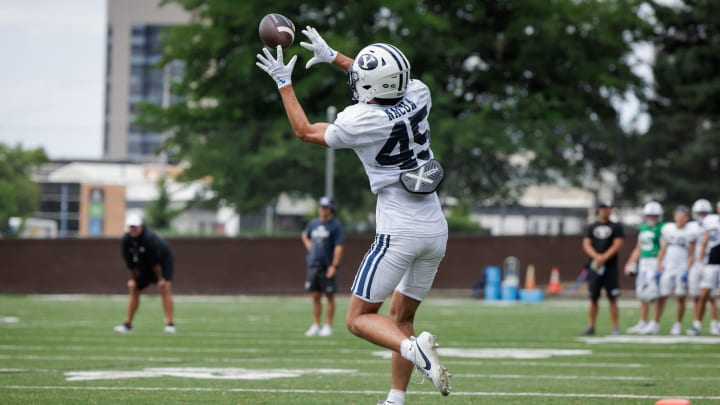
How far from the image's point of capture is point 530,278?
103 ft

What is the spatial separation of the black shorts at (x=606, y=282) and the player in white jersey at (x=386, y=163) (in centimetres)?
1070

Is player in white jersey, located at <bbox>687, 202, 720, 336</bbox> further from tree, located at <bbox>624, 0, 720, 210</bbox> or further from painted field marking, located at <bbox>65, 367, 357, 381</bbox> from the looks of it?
tree, located at <bbox>624, 0, 720, 210</bbox>

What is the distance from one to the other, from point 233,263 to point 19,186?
6.39m

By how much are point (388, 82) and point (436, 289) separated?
24673 mm

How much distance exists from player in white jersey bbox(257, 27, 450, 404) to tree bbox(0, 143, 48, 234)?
2691 cm

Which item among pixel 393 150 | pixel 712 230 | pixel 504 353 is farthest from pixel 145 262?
pixel 393 150

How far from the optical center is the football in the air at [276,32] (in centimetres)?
781

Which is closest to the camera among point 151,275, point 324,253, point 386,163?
point 386,163

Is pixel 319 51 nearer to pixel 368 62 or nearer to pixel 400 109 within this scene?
pixel 368 62

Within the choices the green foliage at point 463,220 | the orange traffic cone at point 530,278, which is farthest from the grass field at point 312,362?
the green foliage at point 463,220

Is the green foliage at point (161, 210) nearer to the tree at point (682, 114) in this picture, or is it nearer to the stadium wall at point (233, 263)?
the stadium wall at point (233, 263)

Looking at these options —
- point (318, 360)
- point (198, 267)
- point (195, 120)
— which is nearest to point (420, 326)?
point (318, 360)

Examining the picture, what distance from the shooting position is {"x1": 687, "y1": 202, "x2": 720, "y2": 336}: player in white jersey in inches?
708

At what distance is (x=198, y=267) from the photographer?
3247 cm
